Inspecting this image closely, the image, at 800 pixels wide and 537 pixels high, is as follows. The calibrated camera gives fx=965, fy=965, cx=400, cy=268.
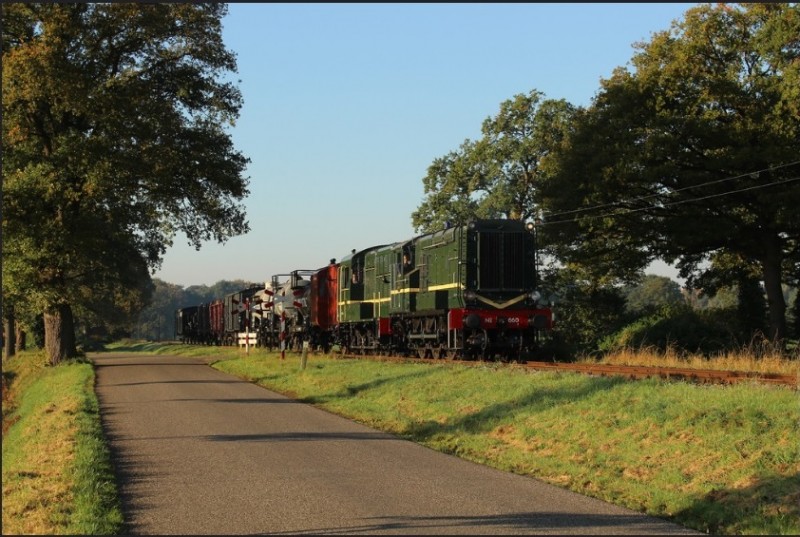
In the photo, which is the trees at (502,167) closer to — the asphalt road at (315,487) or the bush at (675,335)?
the bush at (675,335)

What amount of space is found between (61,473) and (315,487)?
352 cm

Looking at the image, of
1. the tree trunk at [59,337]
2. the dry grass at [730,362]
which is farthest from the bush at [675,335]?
the tree trunk at [59,337]

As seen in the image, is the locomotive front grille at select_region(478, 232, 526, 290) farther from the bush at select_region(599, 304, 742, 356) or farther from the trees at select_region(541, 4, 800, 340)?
the trees at select_region(541, 4, 800, 340)

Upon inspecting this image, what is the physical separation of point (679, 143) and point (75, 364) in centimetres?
2538

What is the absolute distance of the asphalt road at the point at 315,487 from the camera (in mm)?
9484

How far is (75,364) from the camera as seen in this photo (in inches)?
1485

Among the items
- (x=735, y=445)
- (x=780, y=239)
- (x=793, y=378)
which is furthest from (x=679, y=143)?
(x=735, y=445)

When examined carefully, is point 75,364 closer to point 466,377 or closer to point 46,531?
point 466,377

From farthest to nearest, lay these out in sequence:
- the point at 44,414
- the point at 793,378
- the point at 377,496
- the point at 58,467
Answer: the point at 44,414 → the point at 793,378 → the point at 58,467 → the point at 377,496

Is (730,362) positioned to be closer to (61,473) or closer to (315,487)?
(315,487)

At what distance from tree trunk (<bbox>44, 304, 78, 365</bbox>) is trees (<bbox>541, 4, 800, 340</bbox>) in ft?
68.1

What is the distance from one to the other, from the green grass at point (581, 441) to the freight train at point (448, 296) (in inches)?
227

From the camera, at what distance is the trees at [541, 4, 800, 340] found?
37.3 meters

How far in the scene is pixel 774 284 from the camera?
4022cm
